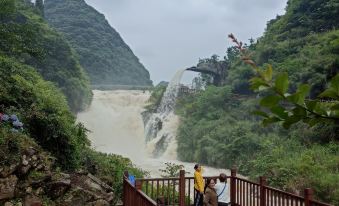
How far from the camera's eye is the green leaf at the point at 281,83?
0.84 meters

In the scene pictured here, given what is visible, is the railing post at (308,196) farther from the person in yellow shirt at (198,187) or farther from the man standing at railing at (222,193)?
the person in yellow shirt at (198,187)

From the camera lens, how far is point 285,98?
902 mm

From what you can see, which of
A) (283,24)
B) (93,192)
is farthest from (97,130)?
(93,192)

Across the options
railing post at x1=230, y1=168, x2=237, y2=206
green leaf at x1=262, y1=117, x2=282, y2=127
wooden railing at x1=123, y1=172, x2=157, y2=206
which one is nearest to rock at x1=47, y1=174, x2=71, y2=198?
wooden railing at x1=123, y1=172, x2=157, y2=206

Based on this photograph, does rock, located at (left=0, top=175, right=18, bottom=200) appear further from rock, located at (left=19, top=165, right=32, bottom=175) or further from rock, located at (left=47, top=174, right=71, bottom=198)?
rock, located at (left=47, top=174, right=71, bottom=198)

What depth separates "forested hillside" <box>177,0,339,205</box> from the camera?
46.9ft

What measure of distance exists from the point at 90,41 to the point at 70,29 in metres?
4.08

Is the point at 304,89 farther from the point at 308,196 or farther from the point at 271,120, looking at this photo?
the point at 308,196

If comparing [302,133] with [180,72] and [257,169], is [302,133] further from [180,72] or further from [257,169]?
[180,72]

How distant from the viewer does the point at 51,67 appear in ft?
110

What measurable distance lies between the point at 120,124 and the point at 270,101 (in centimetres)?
3708

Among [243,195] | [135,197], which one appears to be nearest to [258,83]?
[135,197]

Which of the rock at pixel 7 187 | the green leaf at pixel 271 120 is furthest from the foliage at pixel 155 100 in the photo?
the green leaf at pixel 271 120

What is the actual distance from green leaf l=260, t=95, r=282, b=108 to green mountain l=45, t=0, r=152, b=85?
61.6 meters
